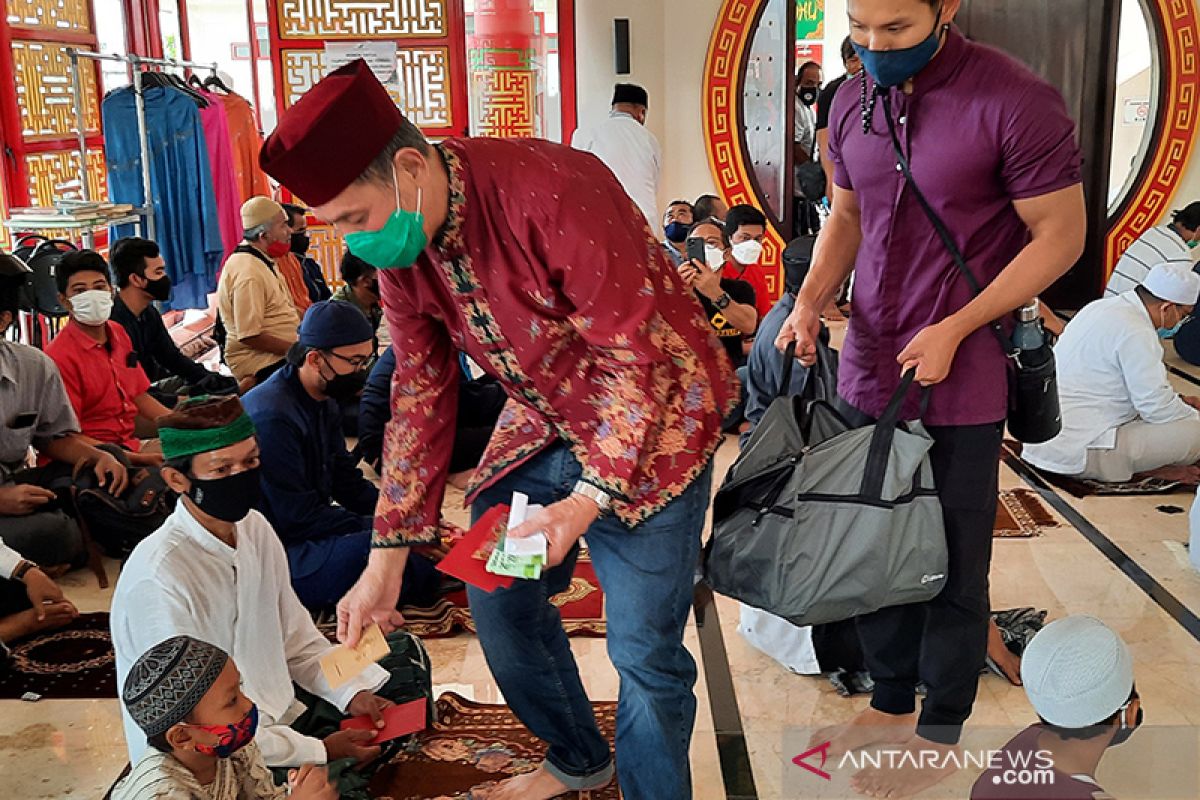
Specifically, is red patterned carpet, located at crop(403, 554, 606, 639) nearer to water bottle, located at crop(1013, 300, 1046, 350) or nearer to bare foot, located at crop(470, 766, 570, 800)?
bare foot, located at crop(470, 766, 570, 800)

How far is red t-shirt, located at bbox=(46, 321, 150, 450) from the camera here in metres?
3.92

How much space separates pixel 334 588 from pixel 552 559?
69.5 inches

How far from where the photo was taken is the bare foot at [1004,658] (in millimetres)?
2793

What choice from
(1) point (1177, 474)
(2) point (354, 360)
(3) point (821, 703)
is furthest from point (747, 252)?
(3) point (821, 703)

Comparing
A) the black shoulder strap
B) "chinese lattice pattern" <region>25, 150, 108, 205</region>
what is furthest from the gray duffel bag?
"chinese lattice pattern" <region>25, 150, 108, 205</region>

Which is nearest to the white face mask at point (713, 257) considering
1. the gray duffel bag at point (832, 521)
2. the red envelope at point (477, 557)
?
the gray duffel bag at point (832, 521)

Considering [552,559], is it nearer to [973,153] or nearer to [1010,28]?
[973,153]

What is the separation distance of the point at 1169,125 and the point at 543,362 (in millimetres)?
6154

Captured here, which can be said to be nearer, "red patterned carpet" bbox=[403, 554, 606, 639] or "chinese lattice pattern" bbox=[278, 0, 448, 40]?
"red patterned carpet" bbox=[403, 554, 606, 639]

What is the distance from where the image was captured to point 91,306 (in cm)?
393

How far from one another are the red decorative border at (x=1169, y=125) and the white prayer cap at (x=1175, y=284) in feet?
10.3

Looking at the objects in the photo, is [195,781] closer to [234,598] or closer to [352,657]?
[352,657]

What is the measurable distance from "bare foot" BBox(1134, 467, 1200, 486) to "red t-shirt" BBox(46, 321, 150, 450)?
343cm

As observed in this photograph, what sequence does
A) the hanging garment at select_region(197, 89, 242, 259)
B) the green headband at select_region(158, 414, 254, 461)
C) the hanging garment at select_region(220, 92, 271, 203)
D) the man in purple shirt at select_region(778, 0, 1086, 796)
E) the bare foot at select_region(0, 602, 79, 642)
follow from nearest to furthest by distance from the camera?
the man in purple shirt at select_region(778, 0, 1086, 796)
the green headband at select_region(158, 414, 254, 461)
the bare foot at select_region(0, 602, 79, 642)
the hanging garment at select_region(197, 89, 242, 259)
the hanging garment at select_region(220, 92, 271, 203)
